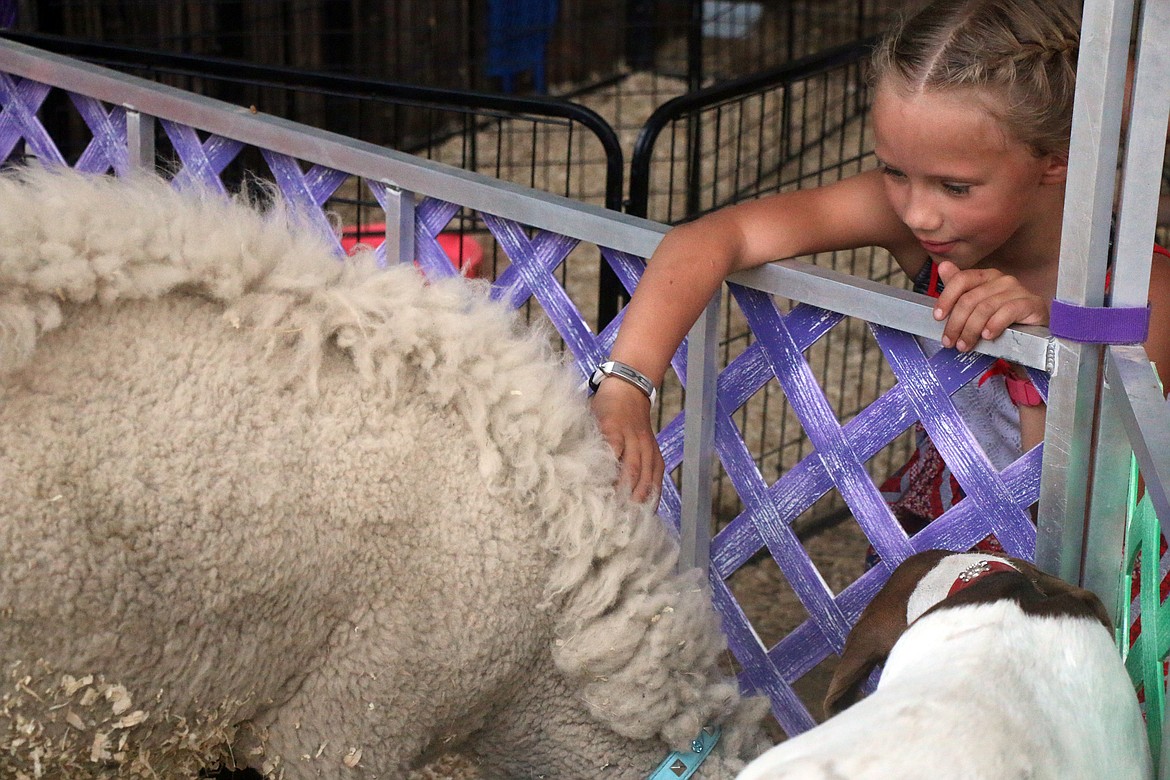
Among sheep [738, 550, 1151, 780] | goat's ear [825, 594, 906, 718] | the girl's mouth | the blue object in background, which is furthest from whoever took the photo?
the blue object in background

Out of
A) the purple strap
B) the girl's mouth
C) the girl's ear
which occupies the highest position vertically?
the girl's ear

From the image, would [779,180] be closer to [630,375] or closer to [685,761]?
[630,375]

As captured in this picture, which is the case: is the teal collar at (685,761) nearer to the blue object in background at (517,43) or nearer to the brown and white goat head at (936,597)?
the brown and white goat head at (936,597)

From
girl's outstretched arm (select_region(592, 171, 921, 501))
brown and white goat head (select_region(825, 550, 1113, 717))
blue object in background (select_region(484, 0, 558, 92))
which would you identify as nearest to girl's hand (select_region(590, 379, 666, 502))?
girl's outstretched arm (select_region(592, 171, 921, 501))

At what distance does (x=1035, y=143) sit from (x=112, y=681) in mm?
1263

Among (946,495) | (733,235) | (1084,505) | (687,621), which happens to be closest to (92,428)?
(687,621)

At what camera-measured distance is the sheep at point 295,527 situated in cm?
131

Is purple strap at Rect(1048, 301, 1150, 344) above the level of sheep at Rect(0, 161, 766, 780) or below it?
above

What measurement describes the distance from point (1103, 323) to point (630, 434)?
557mm

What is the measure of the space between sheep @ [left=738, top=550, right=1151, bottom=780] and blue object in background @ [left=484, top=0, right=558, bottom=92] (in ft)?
18.9

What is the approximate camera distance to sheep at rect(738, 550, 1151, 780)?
92 centimetres

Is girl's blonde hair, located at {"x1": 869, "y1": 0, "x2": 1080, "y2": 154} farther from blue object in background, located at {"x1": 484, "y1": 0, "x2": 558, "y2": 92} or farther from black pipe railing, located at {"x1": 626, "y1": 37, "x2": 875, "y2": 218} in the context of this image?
blue object in background, located at {"x1": 484, "y1": 0, "x2": 558, "y2": 92}

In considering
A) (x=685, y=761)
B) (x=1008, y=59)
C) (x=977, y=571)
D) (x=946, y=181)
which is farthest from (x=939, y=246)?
(x=685, y=761)

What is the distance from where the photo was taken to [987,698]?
3.19ft
